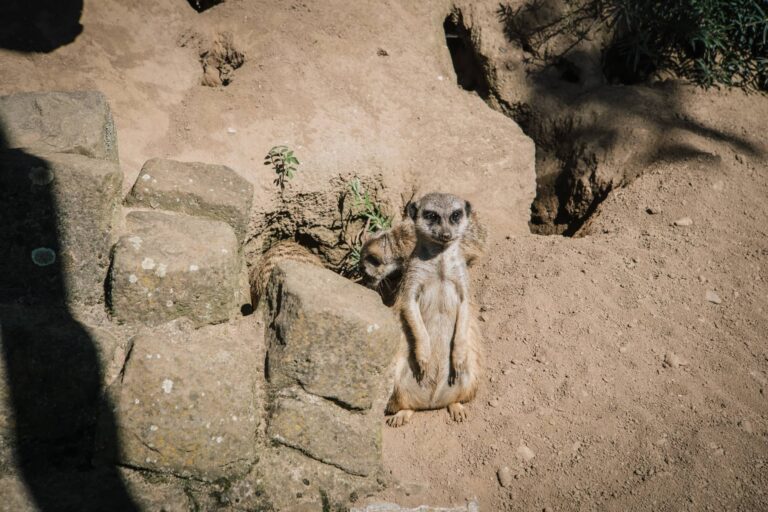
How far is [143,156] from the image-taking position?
134 inches

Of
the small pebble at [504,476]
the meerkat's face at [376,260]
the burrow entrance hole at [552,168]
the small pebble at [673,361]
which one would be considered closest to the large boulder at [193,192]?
the meerkat's face at [376,260]

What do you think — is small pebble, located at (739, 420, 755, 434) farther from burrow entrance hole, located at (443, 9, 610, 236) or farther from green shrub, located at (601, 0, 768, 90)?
green shrub, located at (601, 0, 768, 90)

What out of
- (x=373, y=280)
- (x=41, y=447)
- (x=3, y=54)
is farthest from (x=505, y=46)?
(x=41, y=447)

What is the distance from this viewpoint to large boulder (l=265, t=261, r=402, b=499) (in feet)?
7.80

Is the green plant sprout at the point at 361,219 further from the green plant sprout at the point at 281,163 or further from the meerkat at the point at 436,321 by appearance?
the meerkat at the point at 436,321

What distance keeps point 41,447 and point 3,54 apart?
7.86 ft

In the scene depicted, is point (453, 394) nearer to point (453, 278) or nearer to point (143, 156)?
point (453, 278)

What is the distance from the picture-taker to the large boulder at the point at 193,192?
2744mm

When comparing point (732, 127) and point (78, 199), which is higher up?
point (732, 127)

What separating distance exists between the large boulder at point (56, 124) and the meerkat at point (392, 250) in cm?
143

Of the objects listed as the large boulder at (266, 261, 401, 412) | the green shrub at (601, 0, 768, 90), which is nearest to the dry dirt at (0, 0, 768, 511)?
the green shrub at (601, 0, 768, 90)

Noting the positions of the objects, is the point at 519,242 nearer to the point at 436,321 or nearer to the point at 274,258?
the point at 436,321

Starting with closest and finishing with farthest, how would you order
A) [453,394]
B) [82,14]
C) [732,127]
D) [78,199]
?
[78,199] < [453,394] < [82,14] < [732,127]

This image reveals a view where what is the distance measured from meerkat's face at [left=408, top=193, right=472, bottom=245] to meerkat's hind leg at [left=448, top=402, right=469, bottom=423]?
0.80 meters
